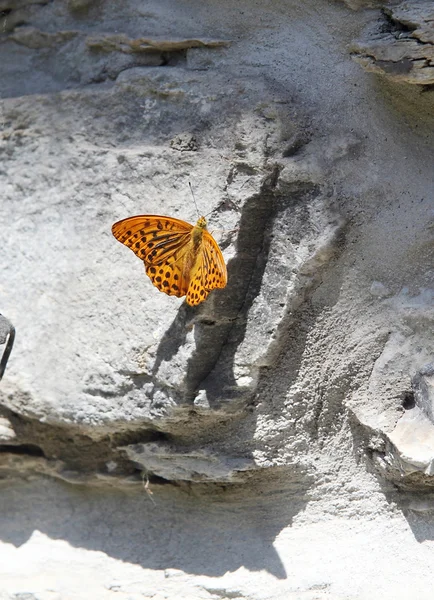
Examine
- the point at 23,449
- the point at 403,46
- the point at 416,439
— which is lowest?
the point at 23,449

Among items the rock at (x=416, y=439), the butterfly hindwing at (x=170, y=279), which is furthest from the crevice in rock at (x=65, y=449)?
the rock at (x=416, y=439)

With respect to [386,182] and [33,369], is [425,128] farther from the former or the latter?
[33,369]

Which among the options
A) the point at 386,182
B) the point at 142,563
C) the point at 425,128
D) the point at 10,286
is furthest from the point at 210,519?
the point at 425,128

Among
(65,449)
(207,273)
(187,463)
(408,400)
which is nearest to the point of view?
(207,273)

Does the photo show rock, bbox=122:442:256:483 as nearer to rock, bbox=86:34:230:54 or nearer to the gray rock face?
the gray rock face

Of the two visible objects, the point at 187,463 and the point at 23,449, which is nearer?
the point at 187,463

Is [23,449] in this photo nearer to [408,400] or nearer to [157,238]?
[157,238]

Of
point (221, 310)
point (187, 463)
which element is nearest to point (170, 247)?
point (221, 310)
